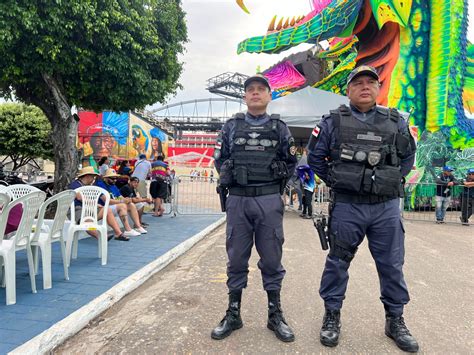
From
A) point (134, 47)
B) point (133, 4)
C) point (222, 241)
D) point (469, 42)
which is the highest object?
point (469, 42)

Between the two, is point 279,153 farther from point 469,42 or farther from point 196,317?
point 469,42

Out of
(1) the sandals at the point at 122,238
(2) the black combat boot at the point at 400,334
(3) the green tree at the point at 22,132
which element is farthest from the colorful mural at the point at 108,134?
(2) the black combat boot at the point at 400,334

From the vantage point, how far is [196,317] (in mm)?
2898

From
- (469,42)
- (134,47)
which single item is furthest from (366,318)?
(469,42)

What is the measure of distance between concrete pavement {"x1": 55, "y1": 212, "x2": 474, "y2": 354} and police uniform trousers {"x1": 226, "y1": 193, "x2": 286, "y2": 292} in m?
0.42

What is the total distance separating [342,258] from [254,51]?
55.5 ft

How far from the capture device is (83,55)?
20.9 ft

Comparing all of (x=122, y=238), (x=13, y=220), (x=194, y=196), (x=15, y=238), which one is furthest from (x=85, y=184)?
(x=194, y=196)

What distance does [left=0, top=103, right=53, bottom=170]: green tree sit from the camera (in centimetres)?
2066

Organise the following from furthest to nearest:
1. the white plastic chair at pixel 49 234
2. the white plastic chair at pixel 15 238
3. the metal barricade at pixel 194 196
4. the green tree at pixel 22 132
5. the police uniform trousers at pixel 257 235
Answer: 1. the green tree at pixel 22 132
2. the metal barricade at pixel 194 196
3. the white plastic chair at pixel 49 234
4. the white plastic chair at pixel 15 238
5. the police uniform trousers at pixel 257 235

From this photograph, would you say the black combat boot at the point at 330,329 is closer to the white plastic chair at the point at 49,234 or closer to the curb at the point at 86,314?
the curb at the point at 86,314

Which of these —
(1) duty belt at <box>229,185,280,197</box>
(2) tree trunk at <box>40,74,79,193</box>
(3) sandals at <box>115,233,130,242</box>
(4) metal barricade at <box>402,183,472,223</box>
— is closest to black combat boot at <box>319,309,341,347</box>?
(1) duty belt at <box>229,185,280,197</box>

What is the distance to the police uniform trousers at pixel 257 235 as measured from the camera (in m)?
2.66

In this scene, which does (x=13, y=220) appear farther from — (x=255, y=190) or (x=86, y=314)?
(x=255, y=190)
